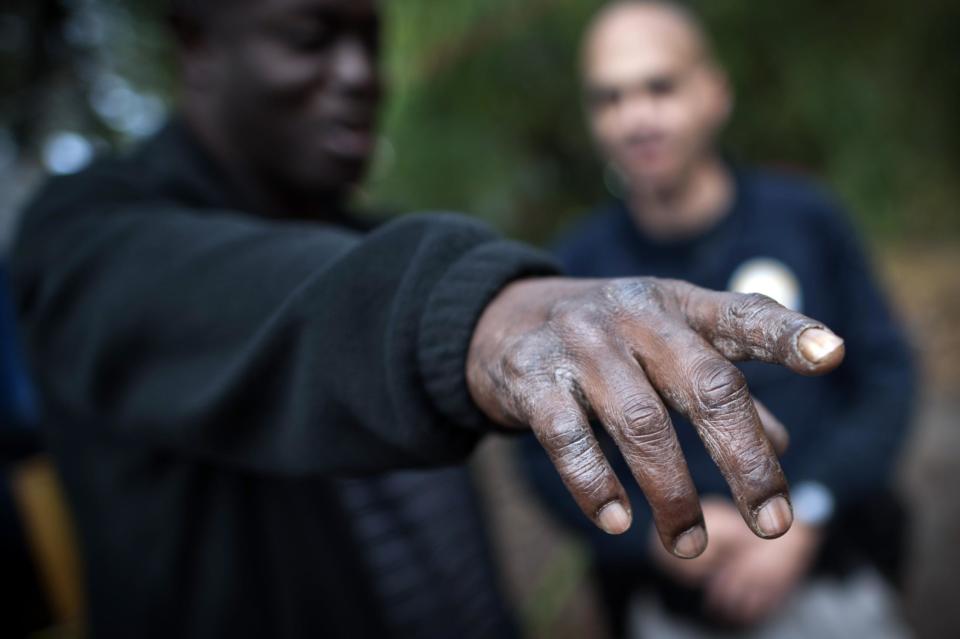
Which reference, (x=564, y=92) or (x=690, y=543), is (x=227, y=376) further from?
(x=564, y=92)

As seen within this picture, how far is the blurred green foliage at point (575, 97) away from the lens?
2.51 metres

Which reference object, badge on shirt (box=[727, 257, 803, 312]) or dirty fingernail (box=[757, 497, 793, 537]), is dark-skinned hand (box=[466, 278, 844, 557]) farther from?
badge on shirt (box=[727, 257, 803, 312])

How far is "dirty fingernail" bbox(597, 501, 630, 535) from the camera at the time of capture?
483mm

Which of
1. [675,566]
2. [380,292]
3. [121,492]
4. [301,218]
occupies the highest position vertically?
[380,292]

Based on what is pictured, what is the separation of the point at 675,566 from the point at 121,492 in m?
1.09

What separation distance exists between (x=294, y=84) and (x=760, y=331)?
103 cm

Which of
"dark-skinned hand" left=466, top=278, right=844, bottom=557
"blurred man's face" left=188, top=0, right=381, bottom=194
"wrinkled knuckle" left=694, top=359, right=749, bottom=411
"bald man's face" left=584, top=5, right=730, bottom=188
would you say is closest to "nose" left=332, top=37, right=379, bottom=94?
"blurred man's face" left=188, top=0, right=381, bottom=194

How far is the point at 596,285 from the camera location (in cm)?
56

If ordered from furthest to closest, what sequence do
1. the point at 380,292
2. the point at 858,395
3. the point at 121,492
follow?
the point at 858,395, the point at 121,492, the point at 380,292

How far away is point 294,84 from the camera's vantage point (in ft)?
4.11

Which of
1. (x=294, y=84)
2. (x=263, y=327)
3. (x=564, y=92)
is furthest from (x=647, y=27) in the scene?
(x=263, y=327)

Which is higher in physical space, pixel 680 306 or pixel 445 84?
pixel 680 306

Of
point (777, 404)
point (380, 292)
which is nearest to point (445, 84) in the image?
point (777, 404)

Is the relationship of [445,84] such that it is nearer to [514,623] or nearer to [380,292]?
[514,623]
